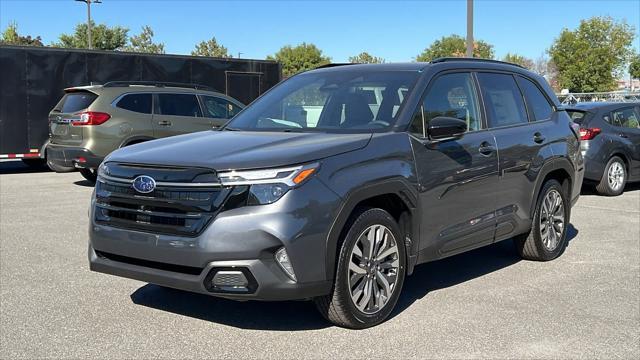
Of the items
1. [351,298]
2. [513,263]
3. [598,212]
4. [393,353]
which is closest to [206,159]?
[351,298]

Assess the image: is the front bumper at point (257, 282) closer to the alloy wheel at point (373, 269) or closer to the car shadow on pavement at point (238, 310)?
the alloy wheel at point (373, 269)

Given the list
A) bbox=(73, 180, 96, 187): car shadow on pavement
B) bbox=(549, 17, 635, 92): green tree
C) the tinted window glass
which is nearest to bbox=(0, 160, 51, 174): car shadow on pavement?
bbox=(73, 180, 96, 187): car shadow on pavement

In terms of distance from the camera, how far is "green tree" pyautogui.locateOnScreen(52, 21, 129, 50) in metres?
53.1

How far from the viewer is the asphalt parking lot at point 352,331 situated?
13.3ft

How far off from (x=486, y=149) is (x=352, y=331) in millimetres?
1956

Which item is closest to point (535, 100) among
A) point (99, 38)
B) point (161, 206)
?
point (161, 206)

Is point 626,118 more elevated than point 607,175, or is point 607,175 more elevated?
point 626,118

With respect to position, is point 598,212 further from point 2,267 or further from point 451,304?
point 2,267

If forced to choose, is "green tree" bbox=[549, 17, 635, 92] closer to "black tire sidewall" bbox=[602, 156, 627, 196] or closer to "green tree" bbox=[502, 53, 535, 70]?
"green tree" bbox=[502, 53, 535, 70]

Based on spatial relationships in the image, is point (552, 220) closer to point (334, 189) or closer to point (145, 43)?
point (334, 189)

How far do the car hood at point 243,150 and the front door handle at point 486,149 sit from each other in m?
1.23

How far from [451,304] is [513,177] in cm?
137

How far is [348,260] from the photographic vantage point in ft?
13.8

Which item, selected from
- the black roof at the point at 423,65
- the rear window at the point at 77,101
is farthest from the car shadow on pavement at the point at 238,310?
the rear window at the point at 77,101
